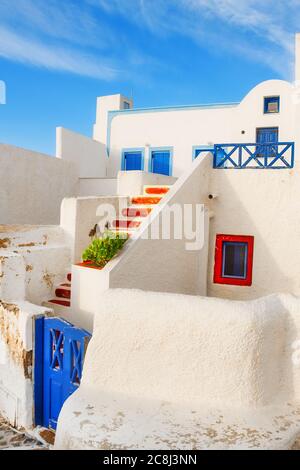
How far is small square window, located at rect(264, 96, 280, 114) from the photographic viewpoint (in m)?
15.5

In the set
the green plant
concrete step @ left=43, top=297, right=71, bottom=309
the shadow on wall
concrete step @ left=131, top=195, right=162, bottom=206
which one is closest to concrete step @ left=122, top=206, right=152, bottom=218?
concrete step @ left=131, top=195, right=162, bottom=206

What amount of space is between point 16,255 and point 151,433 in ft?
14.0

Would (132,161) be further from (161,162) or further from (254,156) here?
(254,156)

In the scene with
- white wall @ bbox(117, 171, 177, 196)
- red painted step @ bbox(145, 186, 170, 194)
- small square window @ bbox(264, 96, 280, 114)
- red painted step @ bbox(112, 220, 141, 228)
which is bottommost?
red painted step @ bbox(112, 220, 141, 228)

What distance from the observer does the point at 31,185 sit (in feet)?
40.8

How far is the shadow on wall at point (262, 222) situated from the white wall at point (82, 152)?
6.85 m

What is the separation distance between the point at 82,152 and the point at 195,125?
506 cm

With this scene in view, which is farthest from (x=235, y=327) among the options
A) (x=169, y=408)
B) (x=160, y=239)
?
(x=160, y=239)

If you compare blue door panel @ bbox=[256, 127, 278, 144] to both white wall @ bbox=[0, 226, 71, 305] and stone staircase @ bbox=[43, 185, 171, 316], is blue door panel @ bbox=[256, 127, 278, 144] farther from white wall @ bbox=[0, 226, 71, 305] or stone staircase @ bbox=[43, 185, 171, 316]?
white wall @ bbox=[0, 226, 71, 305]

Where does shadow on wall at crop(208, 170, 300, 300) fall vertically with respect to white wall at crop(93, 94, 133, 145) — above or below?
below

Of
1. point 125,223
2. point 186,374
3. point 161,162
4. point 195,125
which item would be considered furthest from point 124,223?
point 195,125

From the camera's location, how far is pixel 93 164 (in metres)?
18.3

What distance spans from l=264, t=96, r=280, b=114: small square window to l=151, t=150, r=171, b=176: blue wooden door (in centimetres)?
455

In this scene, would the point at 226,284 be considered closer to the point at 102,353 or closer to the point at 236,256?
the point at 236,256
